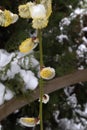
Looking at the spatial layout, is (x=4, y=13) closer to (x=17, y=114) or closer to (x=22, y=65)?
(x=22, y=65)

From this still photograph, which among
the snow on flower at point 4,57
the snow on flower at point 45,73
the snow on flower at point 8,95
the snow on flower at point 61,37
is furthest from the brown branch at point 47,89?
the snow on flower at point 45,73

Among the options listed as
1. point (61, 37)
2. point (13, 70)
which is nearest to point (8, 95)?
point (13, 70)

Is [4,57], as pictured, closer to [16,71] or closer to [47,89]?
[16,71]

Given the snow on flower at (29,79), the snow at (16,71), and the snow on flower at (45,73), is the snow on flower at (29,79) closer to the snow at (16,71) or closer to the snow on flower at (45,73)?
the snow at (16,71)

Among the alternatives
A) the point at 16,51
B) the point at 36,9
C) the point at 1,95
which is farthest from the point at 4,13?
the point at 16,51

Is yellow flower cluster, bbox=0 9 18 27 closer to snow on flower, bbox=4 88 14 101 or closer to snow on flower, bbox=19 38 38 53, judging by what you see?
snow on flower, bbox=19 38 38 53
